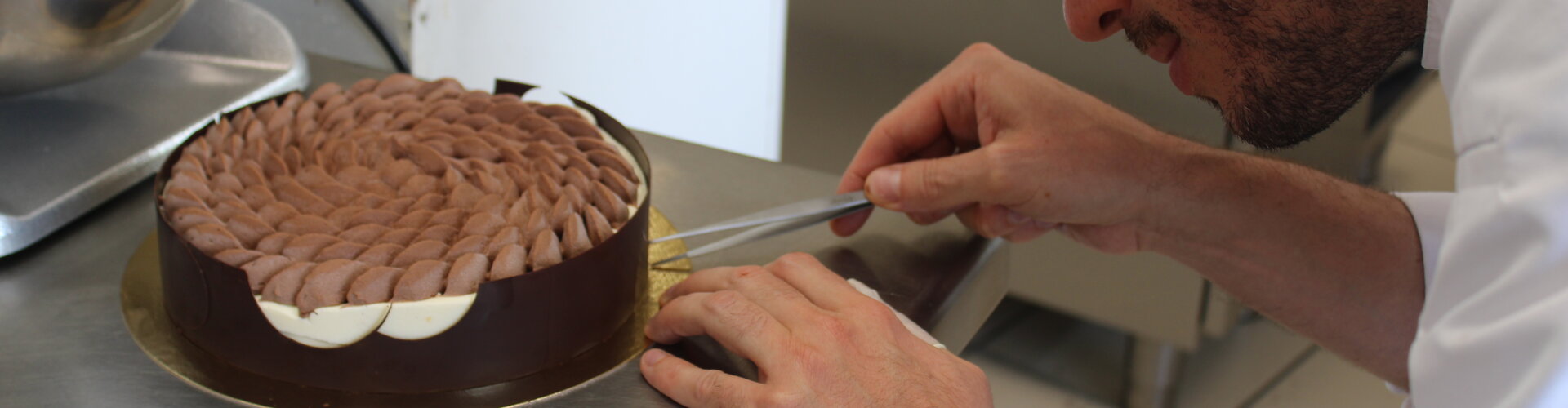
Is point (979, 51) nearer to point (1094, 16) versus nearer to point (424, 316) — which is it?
point (1094, 16)

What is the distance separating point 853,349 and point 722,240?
25cm

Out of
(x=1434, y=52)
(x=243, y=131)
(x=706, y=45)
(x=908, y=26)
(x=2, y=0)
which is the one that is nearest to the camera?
(x=1434, y=52)

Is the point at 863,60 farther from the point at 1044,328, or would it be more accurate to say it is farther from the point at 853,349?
the point at 853,349

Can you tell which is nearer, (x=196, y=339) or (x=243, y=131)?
(x=196, y=339)

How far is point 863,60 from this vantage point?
6.23 ft

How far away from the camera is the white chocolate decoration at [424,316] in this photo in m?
0.72

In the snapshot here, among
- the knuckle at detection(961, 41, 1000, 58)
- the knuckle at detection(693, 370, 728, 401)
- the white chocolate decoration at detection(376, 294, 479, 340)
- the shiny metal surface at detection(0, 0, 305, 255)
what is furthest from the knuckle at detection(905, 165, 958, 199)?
the shiny metal surface at detection(0, 0, 305, 255)

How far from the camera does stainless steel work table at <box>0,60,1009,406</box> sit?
2.50 feet

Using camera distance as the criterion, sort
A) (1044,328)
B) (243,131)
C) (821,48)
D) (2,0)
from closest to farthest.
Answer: (2,0), (243,131), (821,48), (1044,328)

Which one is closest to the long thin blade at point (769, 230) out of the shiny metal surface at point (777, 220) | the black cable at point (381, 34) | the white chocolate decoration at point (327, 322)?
the shiny metal surface at point (777, 220)

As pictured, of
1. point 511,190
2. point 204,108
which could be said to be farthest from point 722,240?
point 204,108

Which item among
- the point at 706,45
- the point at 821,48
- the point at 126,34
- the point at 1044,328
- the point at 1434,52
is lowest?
the point at 1044,328

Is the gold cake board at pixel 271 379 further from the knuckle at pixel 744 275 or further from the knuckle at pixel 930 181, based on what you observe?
the knuckle at pixel 930 181

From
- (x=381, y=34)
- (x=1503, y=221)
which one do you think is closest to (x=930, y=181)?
(x=1503, y=221)
